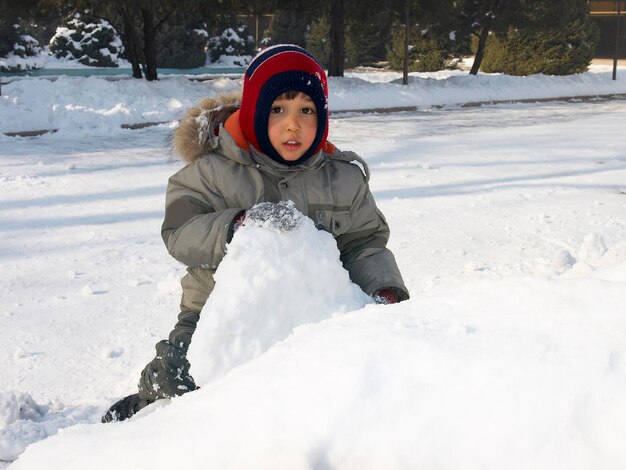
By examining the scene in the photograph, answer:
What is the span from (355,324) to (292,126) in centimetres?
130

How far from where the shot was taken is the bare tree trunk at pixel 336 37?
1809cm

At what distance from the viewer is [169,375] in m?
2.41

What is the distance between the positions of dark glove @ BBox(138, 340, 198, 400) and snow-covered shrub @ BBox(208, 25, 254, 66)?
88.2 ft

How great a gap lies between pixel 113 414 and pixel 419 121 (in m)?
11.3

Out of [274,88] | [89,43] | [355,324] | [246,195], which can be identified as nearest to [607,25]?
[89,43]

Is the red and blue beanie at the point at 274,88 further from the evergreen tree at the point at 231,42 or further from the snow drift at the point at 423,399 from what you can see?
the evergreen tree at the point at 231,42

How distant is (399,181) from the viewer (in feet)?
25.1

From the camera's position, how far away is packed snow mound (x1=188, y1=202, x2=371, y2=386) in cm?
204

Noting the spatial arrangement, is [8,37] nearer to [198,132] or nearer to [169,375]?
[198,132]

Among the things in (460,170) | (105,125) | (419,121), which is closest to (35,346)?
(460,170)

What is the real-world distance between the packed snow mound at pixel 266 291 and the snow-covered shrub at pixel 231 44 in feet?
88.8

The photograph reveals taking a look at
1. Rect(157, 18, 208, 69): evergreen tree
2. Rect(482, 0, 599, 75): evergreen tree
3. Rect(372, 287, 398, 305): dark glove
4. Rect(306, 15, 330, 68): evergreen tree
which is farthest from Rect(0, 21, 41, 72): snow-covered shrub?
Rect(372, 287, 398, 305): dark glove

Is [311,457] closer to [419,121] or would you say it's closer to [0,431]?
[0,431]

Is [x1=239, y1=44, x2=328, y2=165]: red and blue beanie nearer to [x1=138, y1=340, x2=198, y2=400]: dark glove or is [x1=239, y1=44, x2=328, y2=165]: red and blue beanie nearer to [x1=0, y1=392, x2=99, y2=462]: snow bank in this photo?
[x1=138, y1=340, x2=198, y2=400]: dark glove
